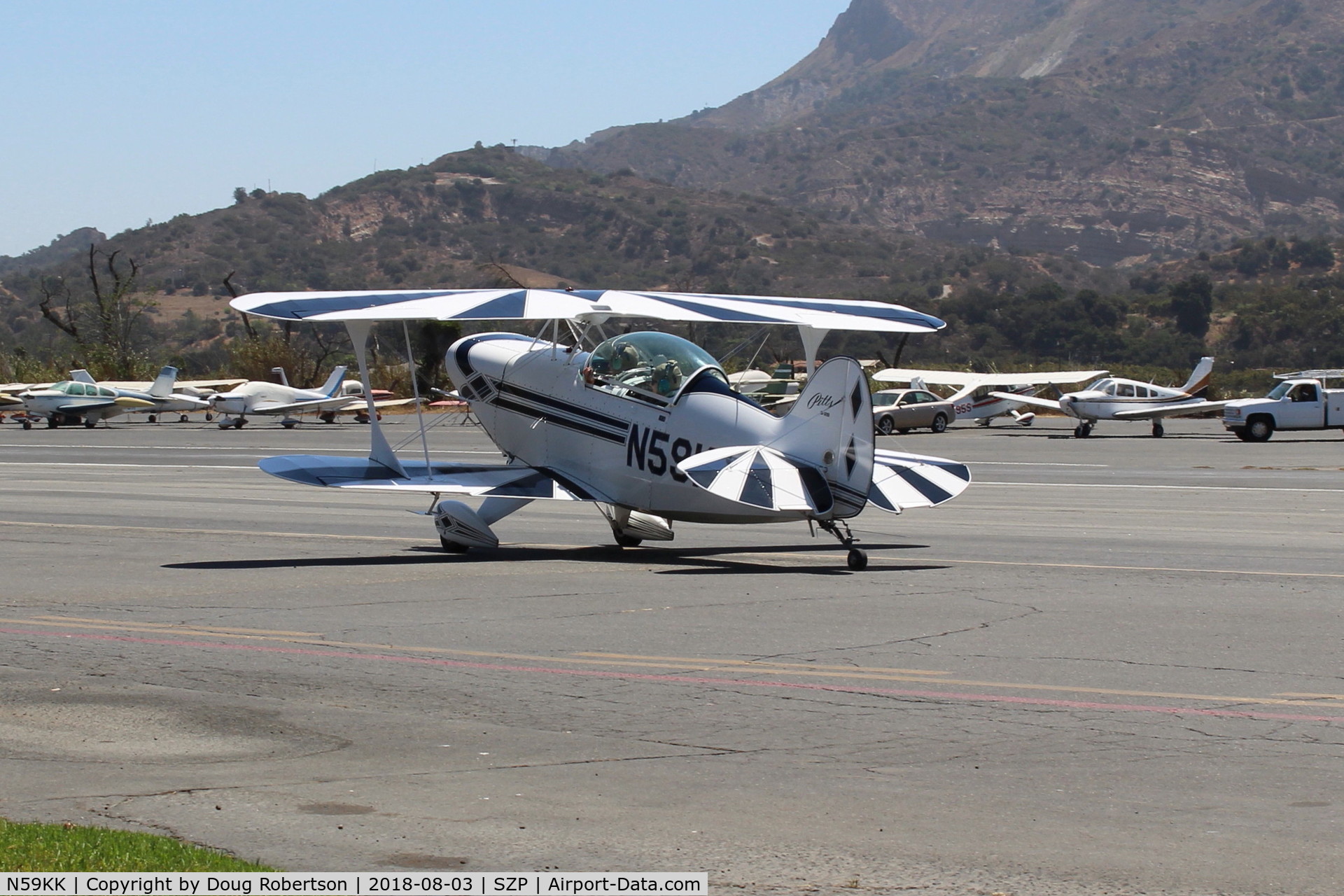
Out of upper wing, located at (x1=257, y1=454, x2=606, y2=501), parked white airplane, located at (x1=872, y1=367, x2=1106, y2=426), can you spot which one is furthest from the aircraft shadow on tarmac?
parked white airplane, located at (x1=872, y1=367, x2=1106, y2=426)

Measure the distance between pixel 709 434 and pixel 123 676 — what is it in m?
6.68

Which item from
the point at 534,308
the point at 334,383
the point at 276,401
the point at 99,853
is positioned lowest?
the point at 276,401

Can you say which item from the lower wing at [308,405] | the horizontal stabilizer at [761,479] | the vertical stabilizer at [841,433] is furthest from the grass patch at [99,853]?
the lower wing at [308,405]

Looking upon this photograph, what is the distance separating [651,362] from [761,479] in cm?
226

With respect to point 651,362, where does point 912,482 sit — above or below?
below

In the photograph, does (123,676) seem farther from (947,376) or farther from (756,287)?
(756,287)

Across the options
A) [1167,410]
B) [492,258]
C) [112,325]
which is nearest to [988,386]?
[1167,410]

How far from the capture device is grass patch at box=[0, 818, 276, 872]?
519 cm

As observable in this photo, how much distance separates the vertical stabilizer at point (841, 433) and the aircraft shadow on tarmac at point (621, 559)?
953 millimetres

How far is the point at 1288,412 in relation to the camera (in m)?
43.0

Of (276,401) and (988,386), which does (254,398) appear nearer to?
(276,401)

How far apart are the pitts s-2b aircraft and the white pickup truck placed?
93.3 feet

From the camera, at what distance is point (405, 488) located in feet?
52.2

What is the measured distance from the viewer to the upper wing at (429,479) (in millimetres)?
15922
